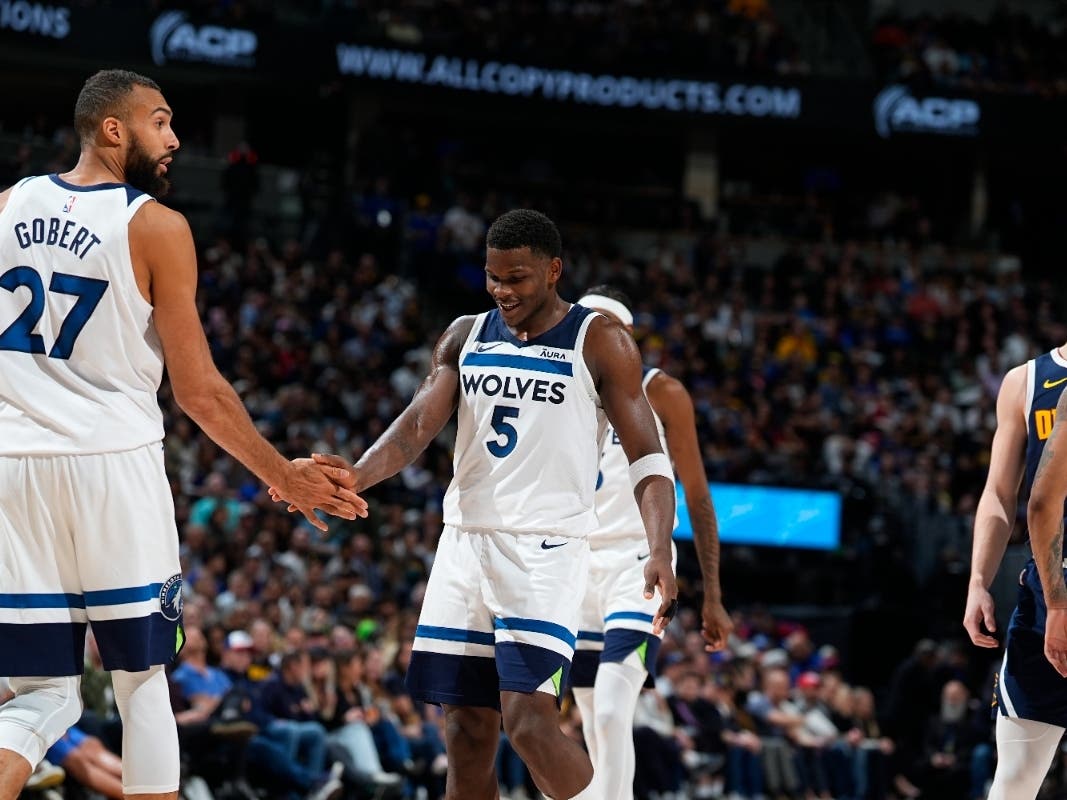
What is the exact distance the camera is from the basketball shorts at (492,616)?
527cm

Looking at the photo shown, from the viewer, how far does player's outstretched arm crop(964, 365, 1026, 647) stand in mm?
5812

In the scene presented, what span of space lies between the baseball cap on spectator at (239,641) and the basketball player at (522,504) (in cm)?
618

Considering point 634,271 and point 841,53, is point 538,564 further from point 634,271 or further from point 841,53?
point 841,53

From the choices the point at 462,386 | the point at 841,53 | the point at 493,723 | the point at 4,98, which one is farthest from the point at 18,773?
the point at 841,53

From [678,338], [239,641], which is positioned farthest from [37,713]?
[678,338]

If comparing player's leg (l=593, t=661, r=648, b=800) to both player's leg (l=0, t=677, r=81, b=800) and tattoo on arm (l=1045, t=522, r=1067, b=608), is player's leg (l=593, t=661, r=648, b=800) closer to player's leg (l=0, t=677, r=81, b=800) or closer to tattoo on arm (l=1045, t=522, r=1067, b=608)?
tattoo on arm (l=1045, t=522, r=1067, b=608)

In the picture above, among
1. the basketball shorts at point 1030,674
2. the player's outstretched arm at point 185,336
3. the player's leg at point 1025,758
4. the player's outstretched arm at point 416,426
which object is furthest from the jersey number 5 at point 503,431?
the player's leg at point 1025,758

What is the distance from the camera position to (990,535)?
5.85m

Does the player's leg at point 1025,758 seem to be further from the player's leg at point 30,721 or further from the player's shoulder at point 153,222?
the player's shoulder at point 153,222

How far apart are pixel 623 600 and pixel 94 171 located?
3218 mm

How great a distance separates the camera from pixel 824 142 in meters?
29.3

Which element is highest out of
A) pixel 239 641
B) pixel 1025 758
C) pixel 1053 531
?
pixel 1053 531

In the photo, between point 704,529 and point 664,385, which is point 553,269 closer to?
point 664,385

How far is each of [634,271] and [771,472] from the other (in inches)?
226
